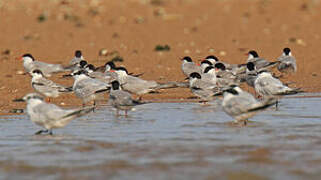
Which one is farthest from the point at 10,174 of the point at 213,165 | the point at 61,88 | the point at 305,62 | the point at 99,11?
the point at 99,11

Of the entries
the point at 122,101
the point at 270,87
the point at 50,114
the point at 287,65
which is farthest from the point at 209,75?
the point at 50,114

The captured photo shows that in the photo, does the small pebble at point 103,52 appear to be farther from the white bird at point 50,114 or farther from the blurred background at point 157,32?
the white bird at point 50,114

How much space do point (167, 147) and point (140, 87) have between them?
490 cm

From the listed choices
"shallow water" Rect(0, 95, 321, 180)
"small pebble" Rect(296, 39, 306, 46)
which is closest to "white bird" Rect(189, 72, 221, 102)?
"shallow water" Rect(0, 95, 321, 180)

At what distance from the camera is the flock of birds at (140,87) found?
8531 mm

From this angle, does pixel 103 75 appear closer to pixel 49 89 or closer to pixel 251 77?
pixel 49 89

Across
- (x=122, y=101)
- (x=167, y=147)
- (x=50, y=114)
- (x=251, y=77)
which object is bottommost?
(x=167, y=147)

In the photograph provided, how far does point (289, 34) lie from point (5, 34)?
10.3 m

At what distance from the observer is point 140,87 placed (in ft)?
41.0

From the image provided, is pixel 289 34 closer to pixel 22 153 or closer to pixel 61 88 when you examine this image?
pixel 61 88

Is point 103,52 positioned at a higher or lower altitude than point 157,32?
lower

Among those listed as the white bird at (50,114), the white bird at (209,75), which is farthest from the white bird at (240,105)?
the white bird at (209,75)

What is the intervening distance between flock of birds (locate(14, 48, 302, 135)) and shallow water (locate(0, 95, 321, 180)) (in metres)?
0.27

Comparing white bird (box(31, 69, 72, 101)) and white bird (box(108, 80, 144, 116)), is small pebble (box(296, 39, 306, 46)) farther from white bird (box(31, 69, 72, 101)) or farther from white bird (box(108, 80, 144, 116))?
white bird (box(108, 80, 144, 116))
